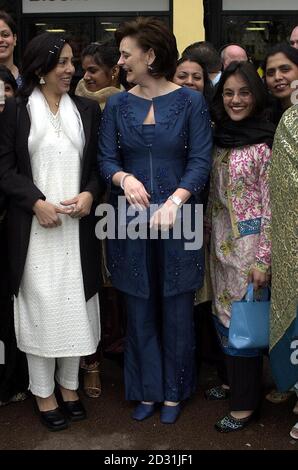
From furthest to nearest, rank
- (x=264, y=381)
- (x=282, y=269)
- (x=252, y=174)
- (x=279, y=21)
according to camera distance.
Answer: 1. (x=279, y=21)
2. (x=264, y=381)
3. (x=252, y=174)
4. (x=282, y=269)

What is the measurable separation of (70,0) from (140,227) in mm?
4900

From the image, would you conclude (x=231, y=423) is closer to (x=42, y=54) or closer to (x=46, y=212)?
(x=46, y=212)

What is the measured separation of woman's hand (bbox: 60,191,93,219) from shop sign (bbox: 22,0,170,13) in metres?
4.70

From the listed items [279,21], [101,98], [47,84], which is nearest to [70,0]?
[279,21]

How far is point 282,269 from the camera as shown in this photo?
264cm

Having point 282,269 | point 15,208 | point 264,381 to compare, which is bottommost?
point 264,381

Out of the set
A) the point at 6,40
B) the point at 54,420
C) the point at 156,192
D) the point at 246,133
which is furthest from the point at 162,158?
the point at 6,40

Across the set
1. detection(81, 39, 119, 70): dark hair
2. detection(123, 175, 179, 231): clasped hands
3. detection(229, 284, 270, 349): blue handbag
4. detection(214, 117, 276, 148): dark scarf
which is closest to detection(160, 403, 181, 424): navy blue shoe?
detection(229, 284, 270, 349): blue handbag

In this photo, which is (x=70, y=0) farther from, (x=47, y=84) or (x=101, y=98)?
(x=47, y=84)

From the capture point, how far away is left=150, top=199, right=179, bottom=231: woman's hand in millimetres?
2738

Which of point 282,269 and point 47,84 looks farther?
point 47,84

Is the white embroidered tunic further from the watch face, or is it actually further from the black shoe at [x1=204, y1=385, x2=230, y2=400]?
the black shoe at [x1=204, y1=385, x2=230, y2=400]

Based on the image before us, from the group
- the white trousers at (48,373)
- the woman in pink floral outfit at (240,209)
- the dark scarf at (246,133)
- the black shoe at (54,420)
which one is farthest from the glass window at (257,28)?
the black shoe at (54,420)

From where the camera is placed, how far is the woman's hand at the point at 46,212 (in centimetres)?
282
